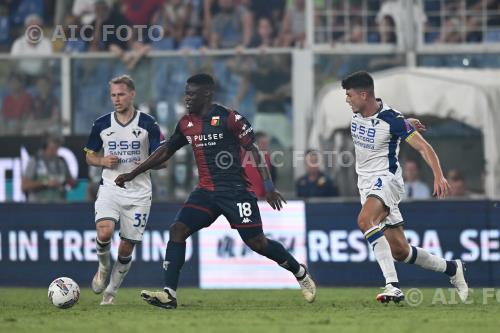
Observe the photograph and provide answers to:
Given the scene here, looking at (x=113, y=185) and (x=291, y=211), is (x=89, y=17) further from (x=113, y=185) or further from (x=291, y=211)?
(x=113, y=185)

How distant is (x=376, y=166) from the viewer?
1352cm

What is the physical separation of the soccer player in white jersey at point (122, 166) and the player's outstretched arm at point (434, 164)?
9.72 feet

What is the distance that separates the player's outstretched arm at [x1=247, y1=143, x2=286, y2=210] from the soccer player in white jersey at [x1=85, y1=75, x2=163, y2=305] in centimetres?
158

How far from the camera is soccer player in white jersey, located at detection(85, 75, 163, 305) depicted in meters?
14.1

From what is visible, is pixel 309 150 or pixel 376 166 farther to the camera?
pixel 309 150

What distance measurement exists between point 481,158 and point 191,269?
542cm

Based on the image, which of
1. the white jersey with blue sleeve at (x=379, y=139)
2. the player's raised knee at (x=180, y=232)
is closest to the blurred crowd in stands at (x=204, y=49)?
the white jersey with blue sleeve at (x=379, y=139)

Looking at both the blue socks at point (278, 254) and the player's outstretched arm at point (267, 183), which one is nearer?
the player's outstretched arm at point (267, 183)

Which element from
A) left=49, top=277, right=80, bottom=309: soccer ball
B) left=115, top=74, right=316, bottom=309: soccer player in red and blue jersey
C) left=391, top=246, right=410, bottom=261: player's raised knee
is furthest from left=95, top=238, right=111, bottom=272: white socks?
left=391, top=246, right=410, bottom=261: player's raised knee

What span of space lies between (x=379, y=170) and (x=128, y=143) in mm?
2860

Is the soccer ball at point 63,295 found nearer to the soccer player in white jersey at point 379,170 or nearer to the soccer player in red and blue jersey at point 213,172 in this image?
the soccer player in red and blue jersey at point 213,172

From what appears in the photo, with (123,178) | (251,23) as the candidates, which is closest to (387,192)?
(123,178)

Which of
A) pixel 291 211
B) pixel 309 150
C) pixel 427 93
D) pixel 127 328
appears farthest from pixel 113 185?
pixel 427 93

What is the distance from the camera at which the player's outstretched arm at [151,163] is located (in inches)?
528
